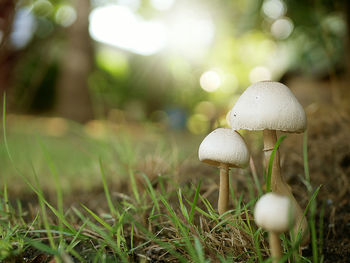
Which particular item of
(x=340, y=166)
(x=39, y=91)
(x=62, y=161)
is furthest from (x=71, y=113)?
(x=340, y=166)

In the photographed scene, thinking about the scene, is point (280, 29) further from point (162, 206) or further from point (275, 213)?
point (275, 213)

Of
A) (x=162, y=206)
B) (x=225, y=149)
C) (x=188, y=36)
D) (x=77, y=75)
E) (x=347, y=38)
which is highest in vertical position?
(x=188, y=36)

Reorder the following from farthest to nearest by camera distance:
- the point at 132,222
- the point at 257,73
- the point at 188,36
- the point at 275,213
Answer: the point at 257,73
the point at 188,36
the point at 132,222
the point at 275,213

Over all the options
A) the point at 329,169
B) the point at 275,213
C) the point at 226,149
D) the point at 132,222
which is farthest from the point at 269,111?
the point at 329,169

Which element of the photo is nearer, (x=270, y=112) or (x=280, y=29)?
(x=270, y=112)

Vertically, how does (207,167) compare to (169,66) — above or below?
below

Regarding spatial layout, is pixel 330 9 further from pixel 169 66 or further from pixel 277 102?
pixel 169 66

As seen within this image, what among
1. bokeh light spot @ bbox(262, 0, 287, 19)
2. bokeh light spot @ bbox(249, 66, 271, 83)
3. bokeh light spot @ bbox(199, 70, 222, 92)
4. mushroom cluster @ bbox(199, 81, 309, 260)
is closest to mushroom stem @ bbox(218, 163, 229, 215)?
mushroom cluster @ bbox(199, 81, 309, 260)
